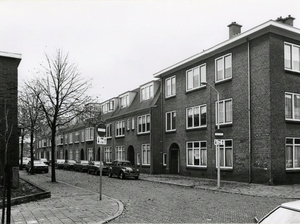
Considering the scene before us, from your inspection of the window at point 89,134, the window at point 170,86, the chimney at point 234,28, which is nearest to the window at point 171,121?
the window at point 170,86

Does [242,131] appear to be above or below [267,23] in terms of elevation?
below

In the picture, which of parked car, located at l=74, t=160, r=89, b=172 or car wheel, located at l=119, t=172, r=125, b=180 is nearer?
car wheel, located at l=119, t=172, r=125, b=180

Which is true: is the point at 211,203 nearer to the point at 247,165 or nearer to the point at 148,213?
the point at 148,213

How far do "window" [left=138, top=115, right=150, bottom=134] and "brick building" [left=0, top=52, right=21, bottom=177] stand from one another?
52.4ft

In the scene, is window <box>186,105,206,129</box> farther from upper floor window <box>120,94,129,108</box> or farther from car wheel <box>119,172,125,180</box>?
upper floor window <box>120,94,129,108</box>

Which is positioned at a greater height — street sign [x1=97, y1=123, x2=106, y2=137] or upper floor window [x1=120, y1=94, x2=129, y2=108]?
upper floor window [x1=120, y1=94, x2=129, y2=108]

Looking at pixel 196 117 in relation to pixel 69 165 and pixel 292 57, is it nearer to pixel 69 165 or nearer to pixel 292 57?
pixel 292 57

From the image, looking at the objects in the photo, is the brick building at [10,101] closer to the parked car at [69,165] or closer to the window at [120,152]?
the window at [120,152]

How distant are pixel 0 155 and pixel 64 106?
656 centimetres

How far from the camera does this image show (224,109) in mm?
23344

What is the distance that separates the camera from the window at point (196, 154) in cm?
2544

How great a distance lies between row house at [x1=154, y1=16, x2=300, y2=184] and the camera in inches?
782

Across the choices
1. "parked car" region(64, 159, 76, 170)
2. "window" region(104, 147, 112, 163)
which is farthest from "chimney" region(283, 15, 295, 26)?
"parked car" region(64, 159, 76, 170)

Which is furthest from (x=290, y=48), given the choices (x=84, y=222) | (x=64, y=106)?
(x=84, y=222)
